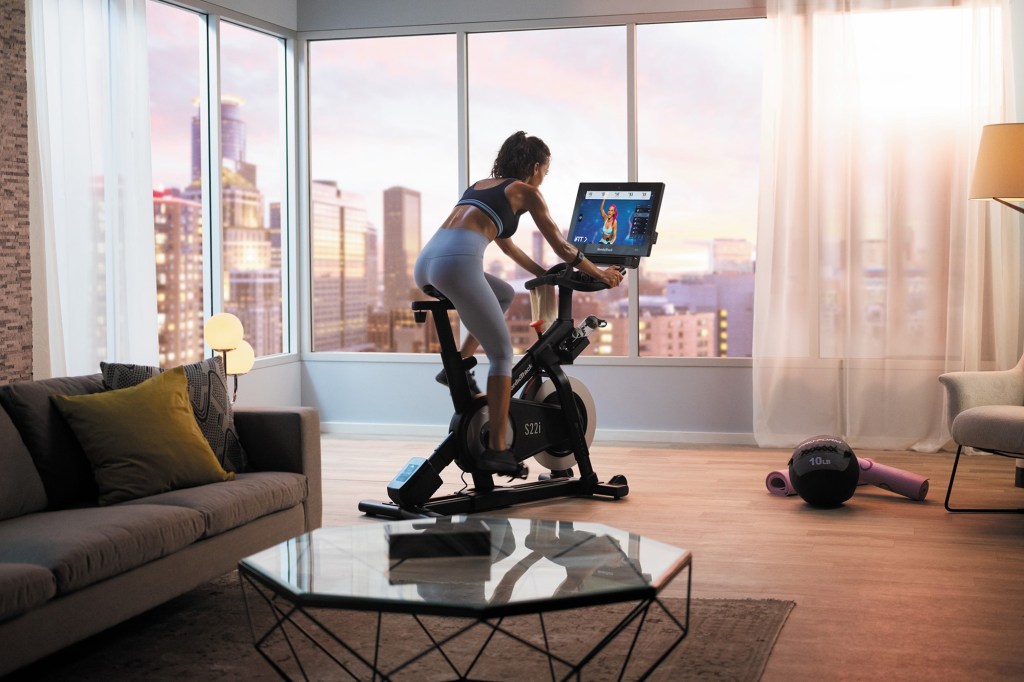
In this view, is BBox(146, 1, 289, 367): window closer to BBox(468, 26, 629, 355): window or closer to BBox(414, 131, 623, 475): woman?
BBox(468, 26, 629, 355): window

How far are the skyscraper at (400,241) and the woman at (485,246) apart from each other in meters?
2.40

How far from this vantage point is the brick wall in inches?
175

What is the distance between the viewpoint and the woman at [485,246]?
13.9 ft

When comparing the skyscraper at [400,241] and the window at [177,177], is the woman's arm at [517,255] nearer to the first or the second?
the window at [177,177]

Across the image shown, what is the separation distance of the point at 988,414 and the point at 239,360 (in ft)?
10.8

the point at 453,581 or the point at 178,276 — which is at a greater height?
the point at 178,276

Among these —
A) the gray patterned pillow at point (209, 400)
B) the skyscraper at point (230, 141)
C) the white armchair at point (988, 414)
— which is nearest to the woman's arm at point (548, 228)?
the gray patterned pillow at point (209, 400)

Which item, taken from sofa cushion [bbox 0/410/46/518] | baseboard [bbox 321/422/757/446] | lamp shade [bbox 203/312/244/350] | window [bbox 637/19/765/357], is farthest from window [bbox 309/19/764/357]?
sofa cushion [bbox 0/410/46/518]

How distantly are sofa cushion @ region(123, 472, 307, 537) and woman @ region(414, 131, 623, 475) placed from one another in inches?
39.3

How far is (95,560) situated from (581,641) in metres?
1.20

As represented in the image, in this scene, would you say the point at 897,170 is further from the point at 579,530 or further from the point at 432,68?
the point at 579,530

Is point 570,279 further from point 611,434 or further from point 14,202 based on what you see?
point 14,202

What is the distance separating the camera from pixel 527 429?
460cm

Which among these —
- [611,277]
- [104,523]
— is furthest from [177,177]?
[104,523]
